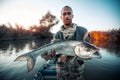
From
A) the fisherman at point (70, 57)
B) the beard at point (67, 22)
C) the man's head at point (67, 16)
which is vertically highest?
the man's head at point (67, 16)

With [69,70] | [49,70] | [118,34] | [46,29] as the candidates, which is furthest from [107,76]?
[46,29]

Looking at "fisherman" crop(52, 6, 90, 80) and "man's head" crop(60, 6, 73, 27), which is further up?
"man's head" crop(60, 6, 73, 27)

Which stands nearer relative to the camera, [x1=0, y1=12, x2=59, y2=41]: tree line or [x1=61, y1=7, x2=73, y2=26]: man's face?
[x1=61, y1=7, x2=73, y2=26]: man's face

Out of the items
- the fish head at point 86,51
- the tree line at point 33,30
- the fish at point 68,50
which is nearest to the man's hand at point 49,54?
the fish at point 68,50

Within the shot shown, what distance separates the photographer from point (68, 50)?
6.67ft

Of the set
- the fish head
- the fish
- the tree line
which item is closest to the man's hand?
the fish

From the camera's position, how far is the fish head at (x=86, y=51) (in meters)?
1.98

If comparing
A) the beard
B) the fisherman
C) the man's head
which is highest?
the man's head

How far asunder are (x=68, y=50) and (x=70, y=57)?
0.32ft

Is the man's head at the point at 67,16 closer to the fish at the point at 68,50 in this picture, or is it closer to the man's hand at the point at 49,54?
the fish at the point at 68,50

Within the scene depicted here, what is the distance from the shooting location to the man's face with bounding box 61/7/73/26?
206 cm

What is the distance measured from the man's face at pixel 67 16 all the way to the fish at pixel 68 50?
223mm

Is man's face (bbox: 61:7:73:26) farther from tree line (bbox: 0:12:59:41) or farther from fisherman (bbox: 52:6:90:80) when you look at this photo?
tree line (bbox: 0:12:59:41)

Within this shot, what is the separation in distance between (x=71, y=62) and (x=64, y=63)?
8 cm
